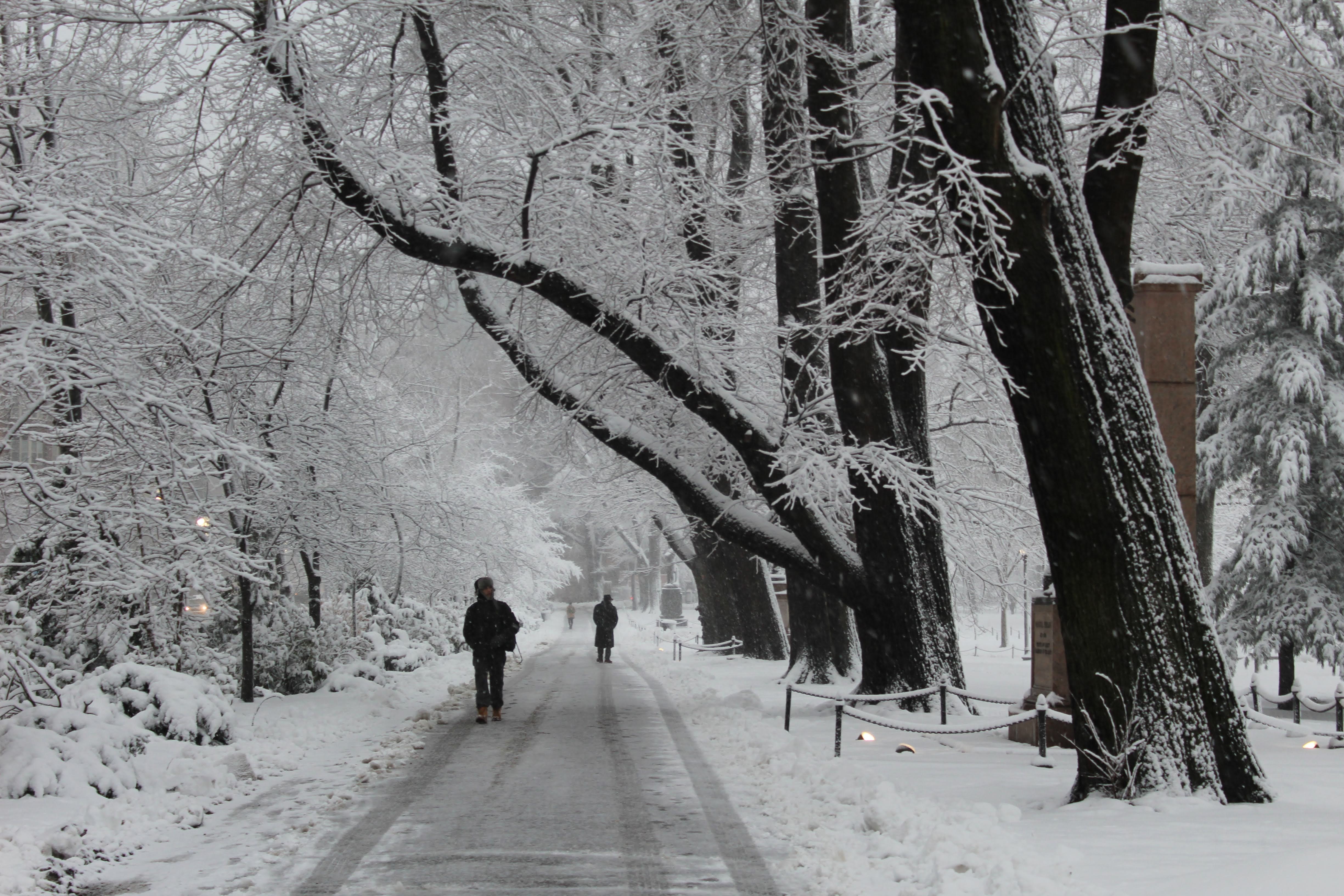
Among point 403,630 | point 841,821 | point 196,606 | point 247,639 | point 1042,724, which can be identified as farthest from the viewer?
point 403,630

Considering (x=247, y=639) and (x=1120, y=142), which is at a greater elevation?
(x=1120, y=142)

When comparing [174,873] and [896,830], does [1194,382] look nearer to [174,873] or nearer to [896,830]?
[896,830]

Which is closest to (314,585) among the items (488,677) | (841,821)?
(488,677)

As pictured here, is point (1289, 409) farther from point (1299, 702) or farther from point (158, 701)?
point (158, 701)

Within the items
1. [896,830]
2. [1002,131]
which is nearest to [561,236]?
[1002,131]

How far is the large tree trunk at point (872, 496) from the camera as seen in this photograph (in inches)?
480

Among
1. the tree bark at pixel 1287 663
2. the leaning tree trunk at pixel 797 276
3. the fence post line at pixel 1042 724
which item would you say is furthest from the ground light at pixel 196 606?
the tree bark at pixel 1287 663

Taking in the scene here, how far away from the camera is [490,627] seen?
46.3ft

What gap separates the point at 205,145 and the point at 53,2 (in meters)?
2.05

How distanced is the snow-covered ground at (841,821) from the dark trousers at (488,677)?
59.9 inches

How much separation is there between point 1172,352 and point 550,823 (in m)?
7.05

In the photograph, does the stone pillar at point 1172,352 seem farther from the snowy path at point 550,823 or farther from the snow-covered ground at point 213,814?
the snow-covered ground at point 213,814

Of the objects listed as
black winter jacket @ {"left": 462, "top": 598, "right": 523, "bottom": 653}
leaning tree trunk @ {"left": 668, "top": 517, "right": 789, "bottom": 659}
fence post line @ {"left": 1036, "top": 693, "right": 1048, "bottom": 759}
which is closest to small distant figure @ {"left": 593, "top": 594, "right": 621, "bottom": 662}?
leaning tree trunk @ {"left": 668, "top": 517, "right": 789, "bottom": 659}

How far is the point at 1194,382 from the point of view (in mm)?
10062
